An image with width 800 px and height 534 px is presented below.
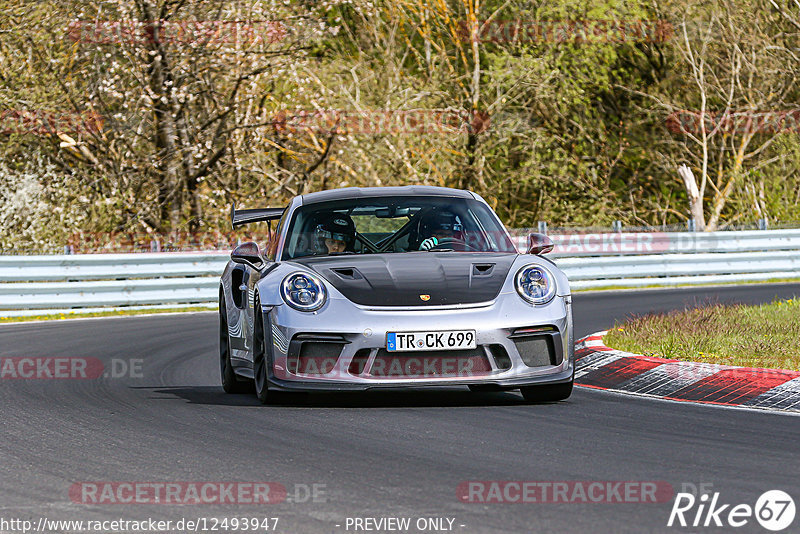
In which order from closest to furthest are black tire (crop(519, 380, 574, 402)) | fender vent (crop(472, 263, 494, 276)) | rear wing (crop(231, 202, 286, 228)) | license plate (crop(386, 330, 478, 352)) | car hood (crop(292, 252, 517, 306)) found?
license plate (crop(386, 330, 478, 352)), car hood (crop(292, 252, 517, 306)), fender vent (crop(472, 263, 494, 276)), black tire (crop(519, 380, 574, 402)), rear wing (crop(231, 202, 286, 228))

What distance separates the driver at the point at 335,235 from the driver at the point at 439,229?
49 centimetres

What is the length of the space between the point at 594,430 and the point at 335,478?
1.90 m

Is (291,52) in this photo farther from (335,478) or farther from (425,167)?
(335,478)

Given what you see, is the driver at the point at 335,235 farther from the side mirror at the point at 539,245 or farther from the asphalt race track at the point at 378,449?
the side mirror at the point at 539,245

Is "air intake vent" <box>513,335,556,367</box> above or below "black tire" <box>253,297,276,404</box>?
above

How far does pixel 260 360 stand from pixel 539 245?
6.48 feet

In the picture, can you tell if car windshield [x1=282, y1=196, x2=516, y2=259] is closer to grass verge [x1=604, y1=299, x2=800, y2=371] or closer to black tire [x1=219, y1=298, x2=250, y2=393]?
black tire [x1=219, y1=298, x2=250, y2=393]

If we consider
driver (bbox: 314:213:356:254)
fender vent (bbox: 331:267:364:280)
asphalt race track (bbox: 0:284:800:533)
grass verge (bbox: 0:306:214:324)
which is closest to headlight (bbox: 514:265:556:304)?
asphalt race track (bbox: 0:284:800:533)

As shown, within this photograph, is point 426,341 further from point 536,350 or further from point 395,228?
point 395,228

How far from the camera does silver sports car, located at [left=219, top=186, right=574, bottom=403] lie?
795 centimetres

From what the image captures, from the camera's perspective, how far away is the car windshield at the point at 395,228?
30.3 ft

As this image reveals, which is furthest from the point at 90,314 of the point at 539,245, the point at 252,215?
the point at 539,245

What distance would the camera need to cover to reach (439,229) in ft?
30.8

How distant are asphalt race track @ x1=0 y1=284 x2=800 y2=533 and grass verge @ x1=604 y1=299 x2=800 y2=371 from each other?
1335 mm
